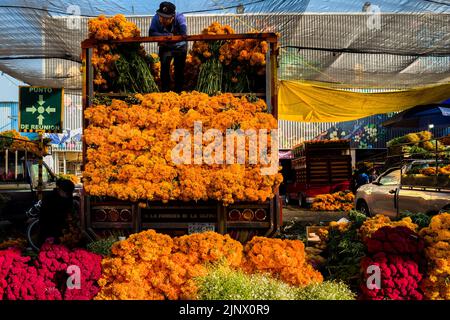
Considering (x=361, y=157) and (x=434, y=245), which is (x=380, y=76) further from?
(x=361, y=157)

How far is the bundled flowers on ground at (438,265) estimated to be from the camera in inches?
146

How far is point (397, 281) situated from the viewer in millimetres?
3707

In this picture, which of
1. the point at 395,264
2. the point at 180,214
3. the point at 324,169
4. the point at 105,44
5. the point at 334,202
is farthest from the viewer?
the point at 324,169

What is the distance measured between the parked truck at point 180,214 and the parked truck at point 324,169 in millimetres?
13338

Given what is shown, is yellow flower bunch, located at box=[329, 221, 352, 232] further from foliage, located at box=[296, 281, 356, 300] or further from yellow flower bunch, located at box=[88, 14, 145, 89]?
yellow flower bunch, located at box=[88, 14, 145, 89]

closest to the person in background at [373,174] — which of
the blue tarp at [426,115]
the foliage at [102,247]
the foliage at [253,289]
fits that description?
the blue tarp at [426,115]

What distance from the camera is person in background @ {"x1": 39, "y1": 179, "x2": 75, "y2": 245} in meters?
6.70

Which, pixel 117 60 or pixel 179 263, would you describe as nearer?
pixel 179 263

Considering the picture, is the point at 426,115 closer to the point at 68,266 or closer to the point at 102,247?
the point at 102,247

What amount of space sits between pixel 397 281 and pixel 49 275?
117 inches

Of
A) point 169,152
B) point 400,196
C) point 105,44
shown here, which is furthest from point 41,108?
point 400,196

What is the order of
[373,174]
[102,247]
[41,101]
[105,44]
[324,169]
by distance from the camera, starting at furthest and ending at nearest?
[373,174], [324,169], [41,101], [105,44], [102,247]
